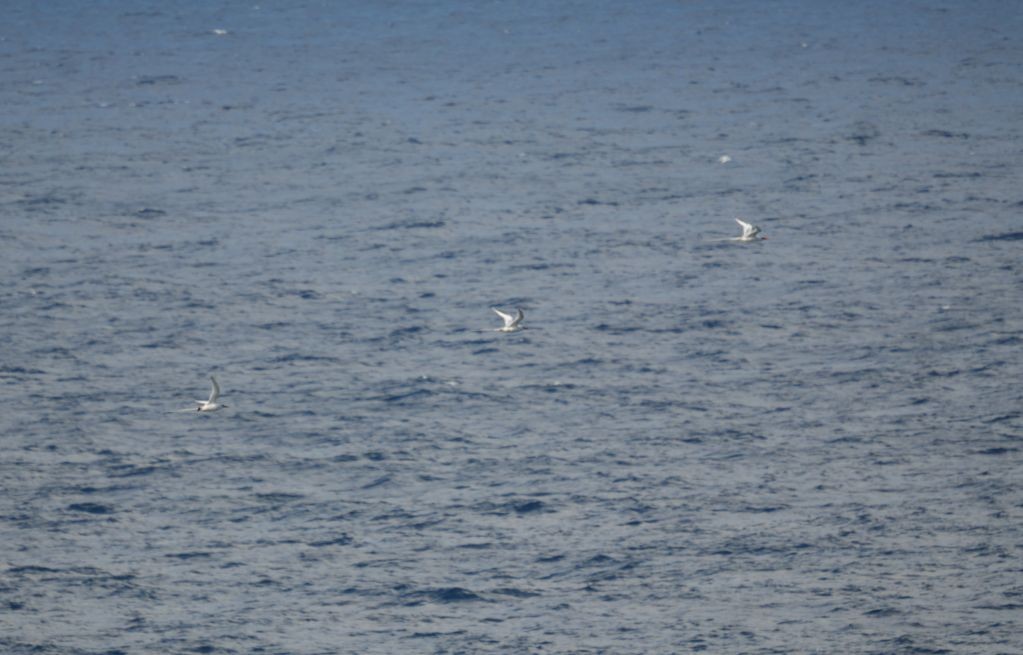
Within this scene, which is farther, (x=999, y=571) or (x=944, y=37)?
(x=944, y=37)

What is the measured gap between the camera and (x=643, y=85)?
61312 millimetres

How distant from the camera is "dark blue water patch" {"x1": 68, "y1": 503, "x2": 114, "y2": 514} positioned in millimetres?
28281

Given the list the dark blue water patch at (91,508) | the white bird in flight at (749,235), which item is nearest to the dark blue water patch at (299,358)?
the dark blue water patch at (91,508)

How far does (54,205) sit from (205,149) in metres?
7.72

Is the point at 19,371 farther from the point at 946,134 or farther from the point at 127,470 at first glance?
the point at 946,134

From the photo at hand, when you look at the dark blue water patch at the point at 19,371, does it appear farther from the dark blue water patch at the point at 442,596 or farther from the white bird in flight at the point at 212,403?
the dark blue water patch at the point at 442,596

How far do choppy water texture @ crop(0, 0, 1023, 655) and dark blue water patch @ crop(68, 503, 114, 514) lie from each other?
8 cm

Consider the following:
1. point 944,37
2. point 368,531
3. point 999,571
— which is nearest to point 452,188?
point 368,531

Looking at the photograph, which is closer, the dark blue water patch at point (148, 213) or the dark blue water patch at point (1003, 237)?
the dark blue water patch at point (1003, 237)

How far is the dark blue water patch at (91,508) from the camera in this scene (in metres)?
28.3

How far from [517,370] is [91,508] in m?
9.42

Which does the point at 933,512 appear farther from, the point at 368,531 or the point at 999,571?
the point at 368,531

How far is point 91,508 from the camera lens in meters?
28.4

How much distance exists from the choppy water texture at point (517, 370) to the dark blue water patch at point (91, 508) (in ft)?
0.28
